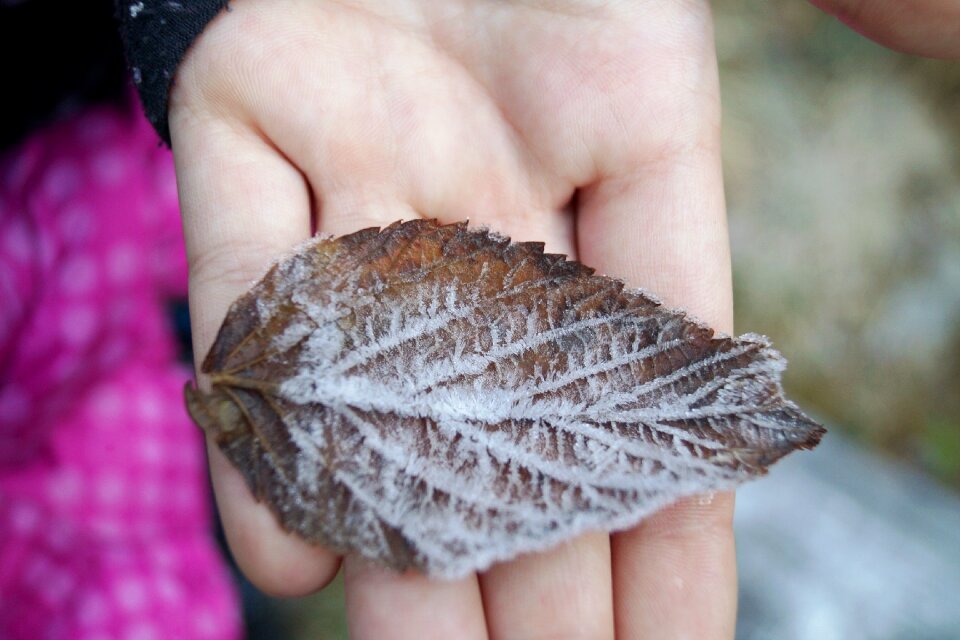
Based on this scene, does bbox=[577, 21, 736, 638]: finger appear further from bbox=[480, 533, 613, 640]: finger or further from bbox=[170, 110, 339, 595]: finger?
bbox=[170, 110, 339, 595]: finger

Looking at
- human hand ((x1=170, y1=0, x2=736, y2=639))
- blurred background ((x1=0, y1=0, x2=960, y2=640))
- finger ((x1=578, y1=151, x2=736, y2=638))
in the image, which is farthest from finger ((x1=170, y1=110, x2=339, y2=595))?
blurred background ((x1=0, y1=0, x2=960, y2=640))

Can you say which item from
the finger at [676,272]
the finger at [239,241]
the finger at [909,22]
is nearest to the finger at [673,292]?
the finger at [676,272]

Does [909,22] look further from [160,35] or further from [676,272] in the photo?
[160,35]

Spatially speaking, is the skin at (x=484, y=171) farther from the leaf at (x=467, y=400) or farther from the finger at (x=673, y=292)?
the leaf at (x=467, y=400)

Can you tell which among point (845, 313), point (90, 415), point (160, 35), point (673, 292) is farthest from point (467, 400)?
point (845, 313)

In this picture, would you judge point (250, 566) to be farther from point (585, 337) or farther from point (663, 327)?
point (663, 327)
